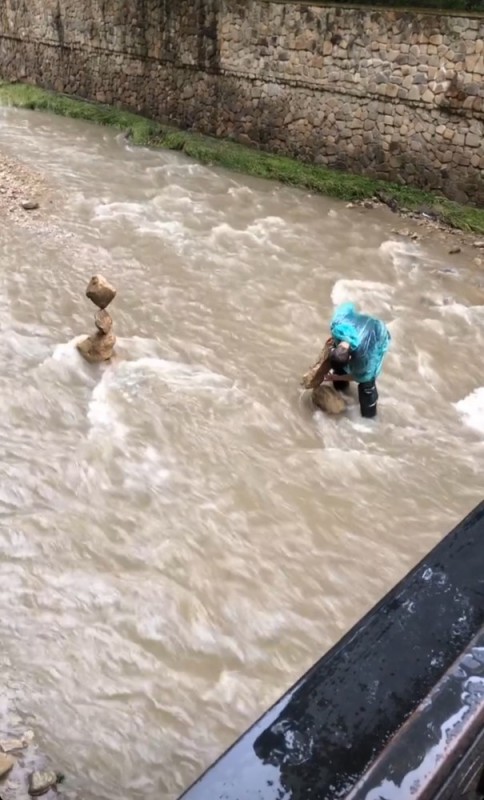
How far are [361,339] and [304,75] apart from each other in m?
7.48

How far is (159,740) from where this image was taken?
3555 mm

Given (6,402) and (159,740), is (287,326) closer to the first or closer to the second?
(6,402)

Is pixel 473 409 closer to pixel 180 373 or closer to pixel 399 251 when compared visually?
pixel 180 373

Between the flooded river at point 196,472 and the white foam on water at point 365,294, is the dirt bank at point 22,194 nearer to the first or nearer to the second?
the flooded river at point 196,472

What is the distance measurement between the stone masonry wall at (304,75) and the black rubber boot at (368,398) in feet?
18.0

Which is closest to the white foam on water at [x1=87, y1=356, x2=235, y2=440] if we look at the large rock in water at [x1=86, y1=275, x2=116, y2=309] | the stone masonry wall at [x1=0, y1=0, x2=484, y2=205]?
the large rock in water at [x1=86, y1=275, x2=116, y2=309]

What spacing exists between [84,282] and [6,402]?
246cm

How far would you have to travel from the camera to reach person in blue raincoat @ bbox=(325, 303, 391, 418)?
5590mm

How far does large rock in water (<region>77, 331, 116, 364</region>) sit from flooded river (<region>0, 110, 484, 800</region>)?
104mm

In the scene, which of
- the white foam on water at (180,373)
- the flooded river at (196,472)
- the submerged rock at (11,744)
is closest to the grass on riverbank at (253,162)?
the flooded river at (196,472)

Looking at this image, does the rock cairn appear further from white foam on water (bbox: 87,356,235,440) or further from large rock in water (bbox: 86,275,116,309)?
large rock in water (bbox: 86,275,116,309)

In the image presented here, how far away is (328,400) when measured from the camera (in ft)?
19.9

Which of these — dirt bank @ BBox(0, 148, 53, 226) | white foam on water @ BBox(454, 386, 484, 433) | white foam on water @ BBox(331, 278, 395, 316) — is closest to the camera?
white foam on water @ BBox(454, 386, 484, 433)

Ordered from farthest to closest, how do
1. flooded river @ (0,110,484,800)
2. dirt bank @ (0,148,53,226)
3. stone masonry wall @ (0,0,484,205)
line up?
stone masonry wall @ (0,0,484,205) < dirt bank @ (0,148,53,226) < flooded river @ (0,110,484,800)
